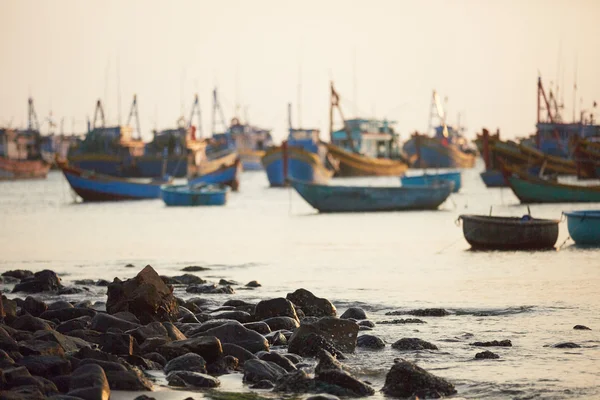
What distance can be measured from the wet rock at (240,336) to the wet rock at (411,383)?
224cm

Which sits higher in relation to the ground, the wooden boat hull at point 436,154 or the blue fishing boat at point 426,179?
the wooden boat hull at point 436,154

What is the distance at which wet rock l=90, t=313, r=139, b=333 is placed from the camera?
46.5 ft

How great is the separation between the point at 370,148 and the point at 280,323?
132 meters

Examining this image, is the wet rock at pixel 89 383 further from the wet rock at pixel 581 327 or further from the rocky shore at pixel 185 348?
the wet rock at pixel 581 327

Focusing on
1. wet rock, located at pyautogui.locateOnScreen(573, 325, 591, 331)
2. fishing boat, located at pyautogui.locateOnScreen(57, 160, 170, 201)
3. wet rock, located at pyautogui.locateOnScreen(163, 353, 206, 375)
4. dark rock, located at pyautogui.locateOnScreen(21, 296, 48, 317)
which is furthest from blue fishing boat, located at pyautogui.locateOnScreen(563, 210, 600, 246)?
fishing boat, located at pyautogui.locateOnScreen(57, 160, 170, 201)

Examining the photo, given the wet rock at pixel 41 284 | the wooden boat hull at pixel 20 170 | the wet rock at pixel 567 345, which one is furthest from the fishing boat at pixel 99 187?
the wooden boat hull at pixel 20 170

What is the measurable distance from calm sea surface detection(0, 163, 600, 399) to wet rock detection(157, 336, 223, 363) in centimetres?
49

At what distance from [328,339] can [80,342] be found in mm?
2996

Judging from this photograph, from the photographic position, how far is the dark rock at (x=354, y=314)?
17000 mm

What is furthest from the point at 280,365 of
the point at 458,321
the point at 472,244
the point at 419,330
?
the point at 472,244

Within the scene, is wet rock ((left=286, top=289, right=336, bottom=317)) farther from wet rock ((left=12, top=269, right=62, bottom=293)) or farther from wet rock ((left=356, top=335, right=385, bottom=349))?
wet rock ((left=12, top=269, right=62, bottom=293))

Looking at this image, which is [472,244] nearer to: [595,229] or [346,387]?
[595,229]

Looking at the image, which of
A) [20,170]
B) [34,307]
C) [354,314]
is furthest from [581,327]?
[20,170]

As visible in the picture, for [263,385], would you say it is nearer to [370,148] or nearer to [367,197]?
[367,197]
